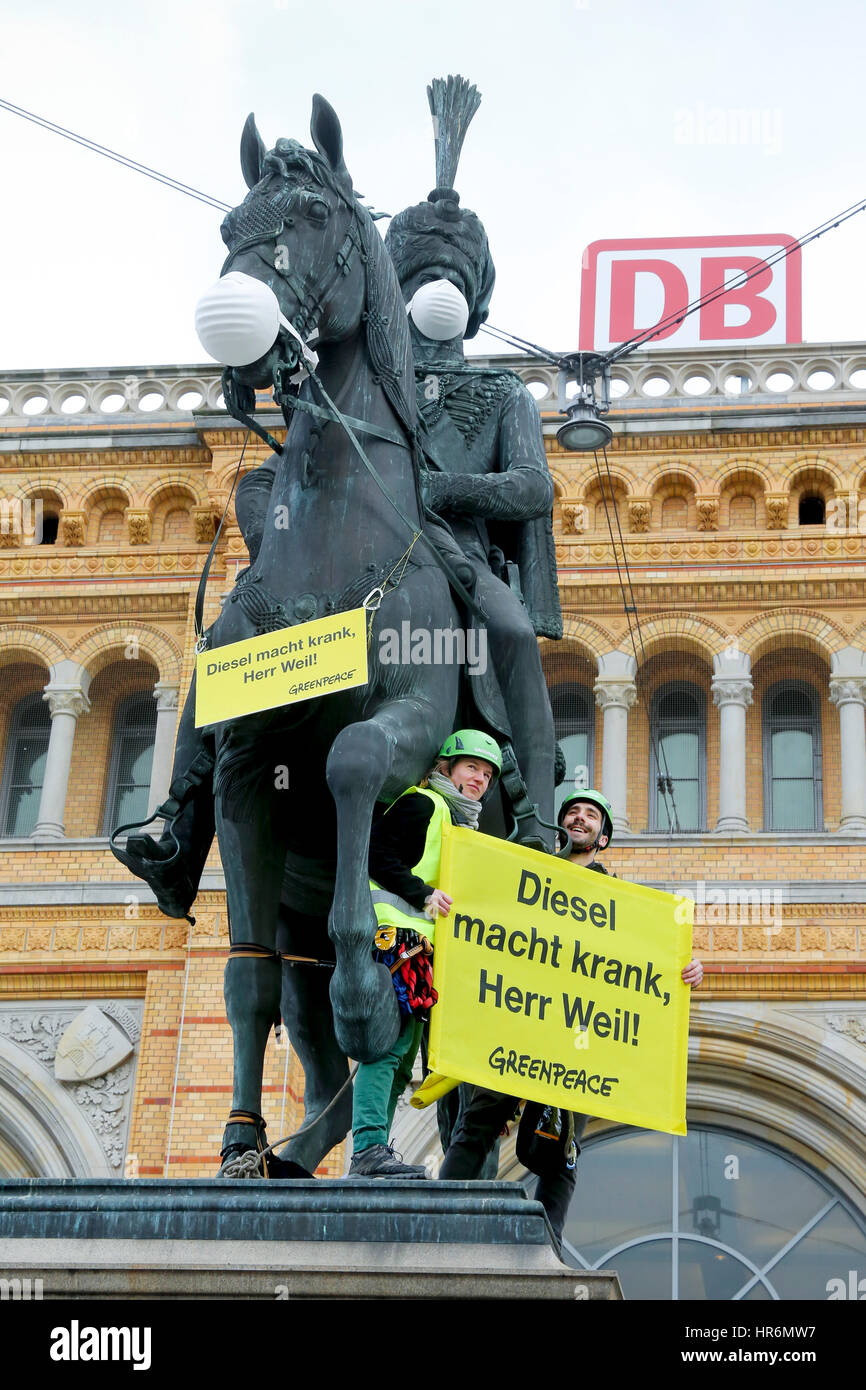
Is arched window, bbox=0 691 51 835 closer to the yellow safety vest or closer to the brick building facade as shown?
the brick building facade

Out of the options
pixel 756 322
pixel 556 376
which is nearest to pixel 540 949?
pixel 556 376

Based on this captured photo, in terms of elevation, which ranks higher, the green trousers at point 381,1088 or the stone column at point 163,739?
the stone column at point 163,739

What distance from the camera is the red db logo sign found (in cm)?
2462

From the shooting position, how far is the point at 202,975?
19531mm

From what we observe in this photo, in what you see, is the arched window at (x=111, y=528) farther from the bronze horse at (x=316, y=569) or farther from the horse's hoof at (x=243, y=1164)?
the horse's hoof at (x=243, y=1164)

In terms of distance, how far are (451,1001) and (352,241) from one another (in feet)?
6.14

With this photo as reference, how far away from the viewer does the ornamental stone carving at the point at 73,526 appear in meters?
23.0

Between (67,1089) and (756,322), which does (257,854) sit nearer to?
(67,1089)

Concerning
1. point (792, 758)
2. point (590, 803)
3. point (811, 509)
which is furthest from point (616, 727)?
point (590, 803)

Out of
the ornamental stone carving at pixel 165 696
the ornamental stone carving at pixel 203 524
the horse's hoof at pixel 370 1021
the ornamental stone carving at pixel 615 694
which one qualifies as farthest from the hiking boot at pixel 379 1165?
the ornamental stone carving at pixel 203 524

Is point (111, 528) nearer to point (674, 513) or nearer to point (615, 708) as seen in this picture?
point (615, 708)

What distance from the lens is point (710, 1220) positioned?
61.8ft

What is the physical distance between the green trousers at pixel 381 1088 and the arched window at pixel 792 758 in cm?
1643

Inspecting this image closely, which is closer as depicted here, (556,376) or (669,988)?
(669,988)
